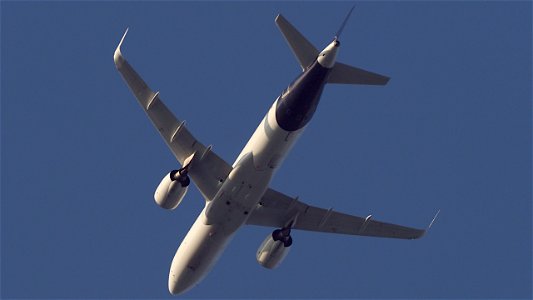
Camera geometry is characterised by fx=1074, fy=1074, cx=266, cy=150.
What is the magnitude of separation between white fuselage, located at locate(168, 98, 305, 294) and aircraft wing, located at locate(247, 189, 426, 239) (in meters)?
2.15

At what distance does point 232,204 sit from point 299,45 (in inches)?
366

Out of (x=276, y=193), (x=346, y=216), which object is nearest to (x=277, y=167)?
(x=276, y=193)

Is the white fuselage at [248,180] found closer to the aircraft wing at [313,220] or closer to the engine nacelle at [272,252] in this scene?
the aircraft wing at [313,220]

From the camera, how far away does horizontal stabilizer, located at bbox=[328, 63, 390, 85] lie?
172 ft

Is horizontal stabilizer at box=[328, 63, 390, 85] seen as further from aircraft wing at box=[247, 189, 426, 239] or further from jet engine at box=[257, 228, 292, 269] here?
jet engine at box=[257, 228, 292, 269]

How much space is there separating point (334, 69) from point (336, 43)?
2647 millimetres

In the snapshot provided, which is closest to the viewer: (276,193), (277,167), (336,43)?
(336,43)

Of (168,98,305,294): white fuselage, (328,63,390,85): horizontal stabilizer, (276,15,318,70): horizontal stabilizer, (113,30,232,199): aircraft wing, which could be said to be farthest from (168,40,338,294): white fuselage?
(328,63,390,85): horizontal stabilizer

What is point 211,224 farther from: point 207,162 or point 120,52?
point 120,52

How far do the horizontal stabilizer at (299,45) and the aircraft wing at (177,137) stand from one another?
7437 millimetres

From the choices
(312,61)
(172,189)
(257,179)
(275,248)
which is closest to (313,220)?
(275,248)

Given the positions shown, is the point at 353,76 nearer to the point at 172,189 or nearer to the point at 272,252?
the point at 172,189

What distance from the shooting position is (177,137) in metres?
56.1

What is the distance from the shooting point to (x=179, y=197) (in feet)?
182
